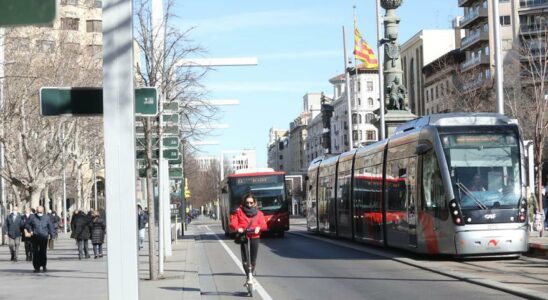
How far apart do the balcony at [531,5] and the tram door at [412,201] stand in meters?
70.0

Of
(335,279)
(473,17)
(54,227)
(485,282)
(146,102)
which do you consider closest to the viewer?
(146,102)

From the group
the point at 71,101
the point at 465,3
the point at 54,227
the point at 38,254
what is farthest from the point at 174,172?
the point at 465,3

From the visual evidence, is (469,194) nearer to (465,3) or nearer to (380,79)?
(380,79)

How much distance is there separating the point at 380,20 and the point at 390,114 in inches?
277

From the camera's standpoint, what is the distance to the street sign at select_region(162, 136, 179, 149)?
20.4m

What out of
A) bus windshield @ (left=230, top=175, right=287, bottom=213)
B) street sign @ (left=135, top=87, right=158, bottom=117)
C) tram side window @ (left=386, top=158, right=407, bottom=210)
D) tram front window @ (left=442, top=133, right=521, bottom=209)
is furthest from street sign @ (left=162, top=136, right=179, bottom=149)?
bus windshield @ (left=230, top=175, right=287, bottom=213)

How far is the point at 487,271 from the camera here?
18469mm

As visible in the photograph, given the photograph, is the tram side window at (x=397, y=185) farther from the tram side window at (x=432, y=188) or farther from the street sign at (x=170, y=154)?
the street sign at (x=170, y=154)

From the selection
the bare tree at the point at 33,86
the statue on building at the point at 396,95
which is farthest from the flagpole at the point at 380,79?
the bare tree at the point at 33,86

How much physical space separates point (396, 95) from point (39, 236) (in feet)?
76.8

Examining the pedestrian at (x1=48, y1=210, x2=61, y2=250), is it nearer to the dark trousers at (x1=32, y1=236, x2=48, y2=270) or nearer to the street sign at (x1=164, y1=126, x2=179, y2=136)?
the dark trousers at (x1=32, y1=236, x2=48, y2=270)

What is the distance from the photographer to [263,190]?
41031 mm

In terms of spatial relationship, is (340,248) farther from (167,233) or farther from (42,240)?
(42,240)

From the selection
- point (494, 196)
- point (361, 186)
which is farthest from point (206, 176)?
point (494, 196)
